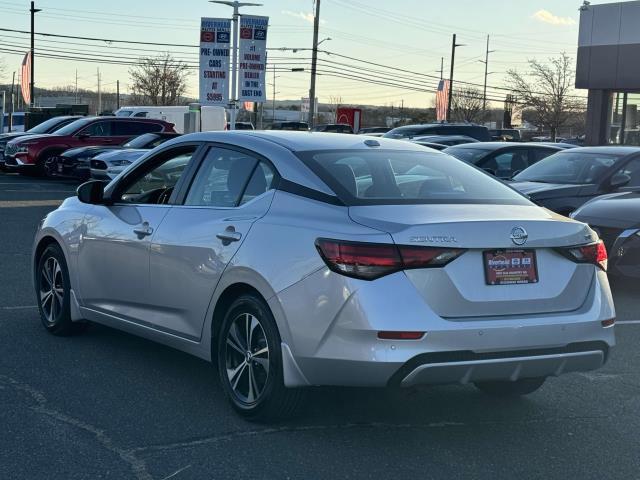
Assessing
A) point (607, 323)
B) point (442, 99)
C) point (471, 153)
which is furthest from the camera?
point (442, 99)

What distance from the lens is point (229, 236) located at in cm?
502

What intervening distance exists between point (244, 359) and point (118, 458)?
0.90 metres

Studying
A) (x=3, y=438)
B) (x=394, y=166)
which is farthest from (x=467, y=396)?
(x=3, y=438)

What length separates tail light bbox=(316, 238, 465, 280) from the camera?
167 inches

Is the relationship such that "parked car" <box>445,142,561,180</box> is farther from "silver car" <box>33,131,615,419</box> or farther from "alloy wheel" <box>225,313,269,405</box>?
"alloy wheel" <box>225,313,269,405</box>

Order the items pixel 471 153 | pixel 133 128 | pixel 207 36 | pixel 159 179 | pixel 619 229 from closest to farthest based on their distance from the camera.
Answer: pixel 159 179
pixel 619 229
pixel 471 153
pixel 207 36
pixel 133 128

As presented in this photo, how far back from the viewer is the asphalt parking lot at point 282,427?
4312 mm

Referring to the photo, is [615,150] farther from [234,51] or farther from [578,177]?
[234,51]

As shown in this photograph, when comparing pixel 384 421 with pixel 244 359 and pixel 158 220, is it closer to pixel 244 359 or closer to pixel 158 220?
pixel 244 359

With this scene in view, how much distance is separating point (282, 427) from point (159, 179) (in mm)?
2659

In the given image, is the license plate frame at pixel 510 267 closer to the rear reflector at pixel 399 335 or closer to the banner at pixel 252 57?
the rear reflector at pixel 399 335

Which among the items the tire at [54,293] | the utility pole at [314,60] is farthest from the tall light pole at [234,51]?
the utility pole at [314,60]

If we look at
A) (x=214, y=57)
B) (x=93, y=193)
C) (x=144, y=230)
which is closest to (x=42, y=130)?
(x=214, y=57)

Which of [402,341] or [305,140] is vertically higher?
[305,140]
